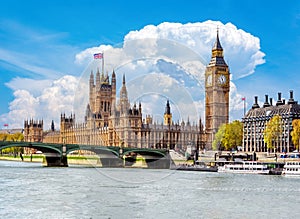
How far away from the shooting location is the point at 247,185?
33219mm

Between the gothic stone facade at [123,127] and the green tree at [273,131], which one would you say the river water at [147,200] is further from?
the green tree at [273,131]

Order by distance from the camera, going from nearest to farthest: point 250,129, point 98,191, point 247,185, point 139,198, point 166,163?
point 139,198 → point 98,191 → point 247,185 → point 166,163 → point 250,129

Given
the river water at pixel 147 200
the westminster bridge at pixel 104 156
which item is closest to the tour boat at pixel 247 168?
the westminster bridge at pixel 104 156

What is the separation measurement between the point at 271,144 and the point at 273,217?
43.8 meters

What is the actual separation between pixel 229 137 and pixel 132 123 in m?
41.9

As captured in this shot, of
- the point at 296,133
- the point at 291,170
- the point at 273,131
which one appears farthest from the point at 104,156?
the point at 291,170

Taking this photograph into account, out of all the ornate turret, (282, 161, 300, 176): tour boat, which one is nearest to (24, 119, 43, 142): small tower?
→ the ornate turret

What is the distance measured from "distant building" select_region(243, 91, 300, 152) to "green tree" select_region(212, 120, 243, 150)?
33.9 inches

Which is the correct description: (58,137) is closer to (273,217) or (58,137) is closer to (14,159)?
(14,159)

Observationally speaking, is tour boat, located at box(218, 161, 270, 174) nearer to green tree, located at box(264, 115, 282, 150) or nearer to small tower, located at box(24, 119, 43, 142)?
green tree, located at box(264, 115, 282, 150)

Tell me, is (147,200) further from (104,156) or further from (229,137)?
(229,137)

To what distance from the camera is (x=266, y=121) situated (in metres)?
70.2

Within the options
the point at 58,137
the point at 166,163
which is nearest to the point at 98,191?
the point at 166,163

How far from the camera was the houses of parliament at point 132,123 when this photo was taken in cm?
2156
